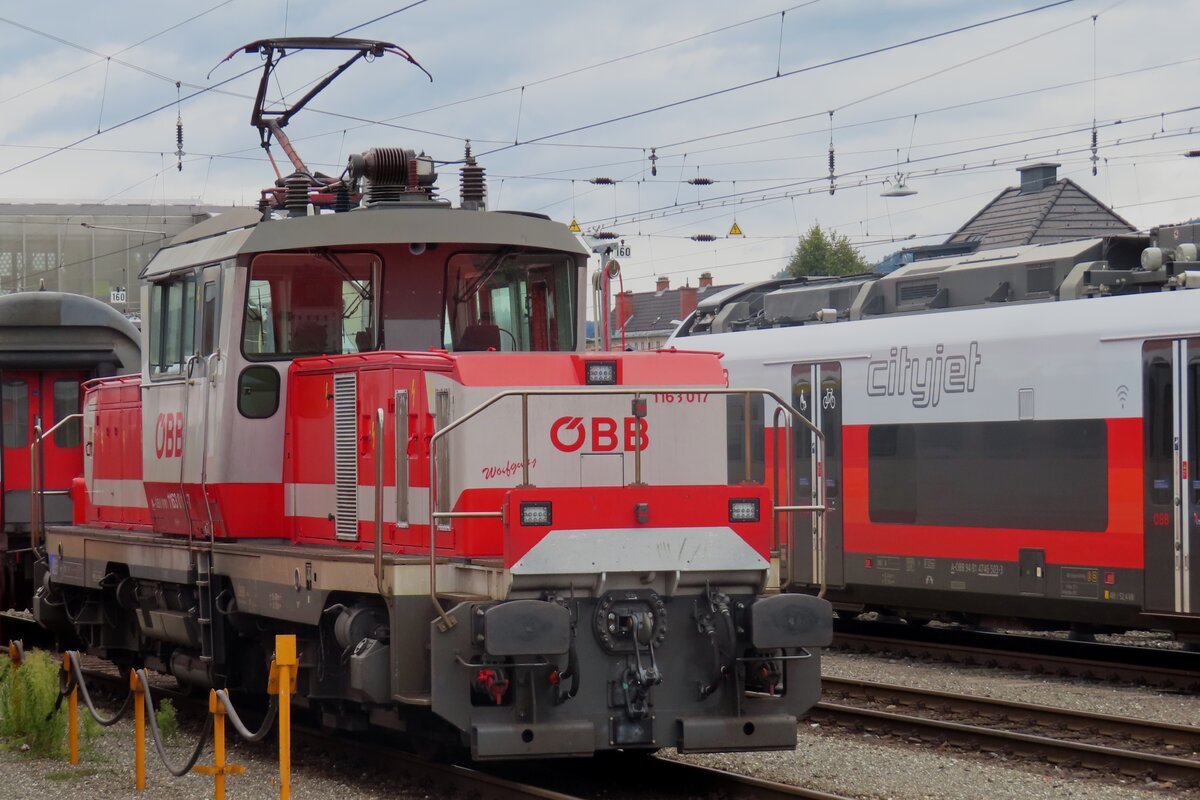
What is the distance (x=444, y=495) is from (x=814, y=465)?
7996 mm

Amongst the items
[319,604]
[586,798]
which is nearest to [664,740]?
[586,798]

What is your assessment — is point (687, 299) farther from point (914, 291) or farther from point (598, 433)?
point (598, 433)

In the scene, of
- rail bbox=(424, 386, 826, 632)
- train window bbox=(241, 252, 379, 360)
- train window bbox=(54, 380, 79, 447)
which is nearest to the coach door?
rail bbox=(424, 386, 826, 632)

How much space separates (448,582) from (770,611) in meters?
1.66

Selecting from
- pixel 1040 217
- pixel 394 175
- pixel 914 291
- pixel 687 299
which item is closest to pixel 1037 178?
pixel 1040 217

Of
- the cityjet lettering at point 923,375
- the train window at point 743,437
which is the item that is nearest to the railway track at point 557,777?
the cityjet lettering at point 923,375

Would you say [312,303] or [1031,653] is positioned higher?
[312,303]

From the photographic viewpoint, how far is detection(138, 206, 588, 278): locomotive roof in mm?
9023

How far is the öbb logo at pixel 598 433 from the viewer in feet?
26.7

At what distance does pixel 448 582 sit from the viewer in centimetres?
788

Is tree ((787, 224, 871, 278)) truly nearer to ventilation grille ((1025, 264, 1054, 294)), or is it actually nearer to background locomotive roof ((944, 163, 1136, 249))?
background locomotive roof ((944, 163, 1136, 249))

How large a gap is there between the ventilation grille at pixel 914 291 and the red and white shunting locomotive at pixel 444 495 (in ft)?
21.5

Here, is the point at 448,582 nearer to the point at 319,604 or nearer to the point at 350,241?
the point at 319,604

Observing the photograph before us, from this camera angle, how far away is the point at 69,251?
60.1 meters
